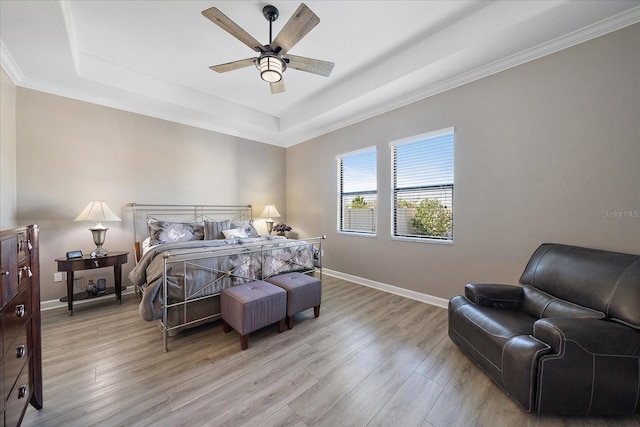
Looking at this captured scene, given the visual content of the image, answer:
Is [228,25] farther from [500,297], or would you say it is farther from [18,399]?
[500,297]

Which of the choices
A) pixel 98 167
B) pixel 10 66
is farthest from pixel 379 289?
pixel 10 66

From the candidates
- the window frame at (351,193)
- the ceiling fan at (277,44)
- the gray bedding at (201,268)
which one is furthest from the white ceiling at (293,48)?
the gray bedding at (201,268)

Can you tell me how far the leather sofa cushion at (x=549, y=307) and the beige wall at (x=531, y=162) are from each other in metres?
0.57

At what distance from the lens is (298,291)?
256cm

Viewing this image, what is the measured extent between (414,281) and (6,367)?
362cm

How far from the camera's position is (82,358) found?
2035 millimetres

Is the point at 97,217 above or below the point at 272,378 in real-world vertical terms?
above

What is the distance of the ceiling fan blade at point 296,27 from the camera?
1.75m

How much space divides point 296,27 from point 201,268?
7.68ft

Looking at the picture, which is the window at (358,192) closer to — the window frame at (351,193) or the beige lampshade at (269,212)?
the window frame at (351,193)

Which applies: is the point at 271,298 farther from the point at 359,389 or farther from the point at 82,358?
the point at 82,358

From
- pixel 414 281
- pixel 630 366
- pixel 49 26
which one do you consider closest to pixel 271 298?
pixel 414 281

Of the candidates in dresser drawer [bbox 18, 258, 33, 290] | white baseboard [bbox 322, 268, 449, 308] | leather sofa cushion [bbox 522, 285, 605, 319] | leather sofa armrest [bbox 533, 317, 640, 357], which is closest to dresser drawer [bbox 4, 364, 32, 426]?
dresser drawer [bbox 18, 258, 33, 290]

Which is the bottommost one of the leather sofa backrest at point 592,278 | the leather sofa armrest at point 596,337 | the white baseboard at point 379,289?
the white baseboard at point 379,289
